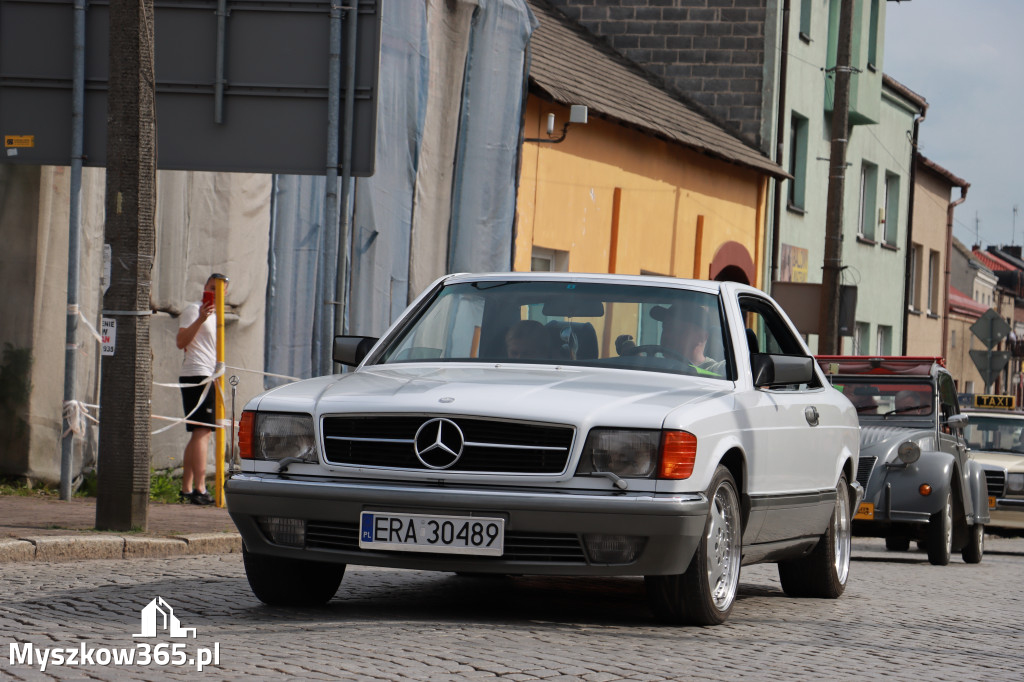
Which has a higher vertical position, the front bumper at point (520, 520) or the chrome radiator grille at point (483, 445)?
the chrome radiator grille at point (483, 445)

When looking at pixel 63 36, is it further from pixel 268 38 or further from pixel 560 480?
pixel 560 480

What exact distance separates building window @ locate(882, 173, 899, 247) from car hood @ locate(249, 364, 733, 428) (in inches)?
1202

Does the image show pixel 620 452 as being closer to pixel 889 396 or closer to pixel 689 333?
pixel 689 333

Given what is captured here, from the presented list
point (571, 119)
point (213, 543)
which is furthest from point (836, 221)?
point (213, 543)

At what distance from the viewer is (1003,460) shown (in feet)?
64.1

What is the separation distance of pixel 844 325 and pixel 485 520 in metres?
16.1

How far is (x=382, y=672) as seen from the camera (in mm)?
5613

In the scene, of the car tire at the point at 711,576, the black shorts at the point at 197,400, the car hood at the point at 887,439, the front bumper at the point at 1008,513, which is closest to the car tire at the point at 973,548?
the car hood at the point at 887,439

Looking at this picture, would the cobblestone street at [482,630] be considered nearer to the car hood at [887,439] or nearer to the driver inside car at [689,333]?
the driver inside car at [689,333]

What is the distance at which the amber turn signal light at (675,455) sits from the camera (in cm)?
663

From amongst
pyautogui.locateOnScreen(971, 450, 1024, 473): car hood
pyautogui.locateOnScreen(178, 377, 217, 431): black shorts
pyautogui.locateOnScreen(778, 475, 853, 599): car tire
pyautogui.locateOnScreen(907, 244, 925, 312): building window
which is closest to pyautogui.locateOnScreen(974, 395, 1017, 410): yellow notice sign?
pyautogui.locateOnScreen(971, 450, 1024, 473): car hood

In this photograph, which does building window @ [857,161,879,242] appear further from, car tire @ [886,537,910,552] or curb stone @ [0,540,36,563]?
curb stone @ [0,540,36,563]

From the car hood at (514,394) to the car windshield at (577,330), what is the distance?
7.5 inches

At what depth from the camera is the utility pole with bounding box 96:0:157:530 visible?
32.3 feet
